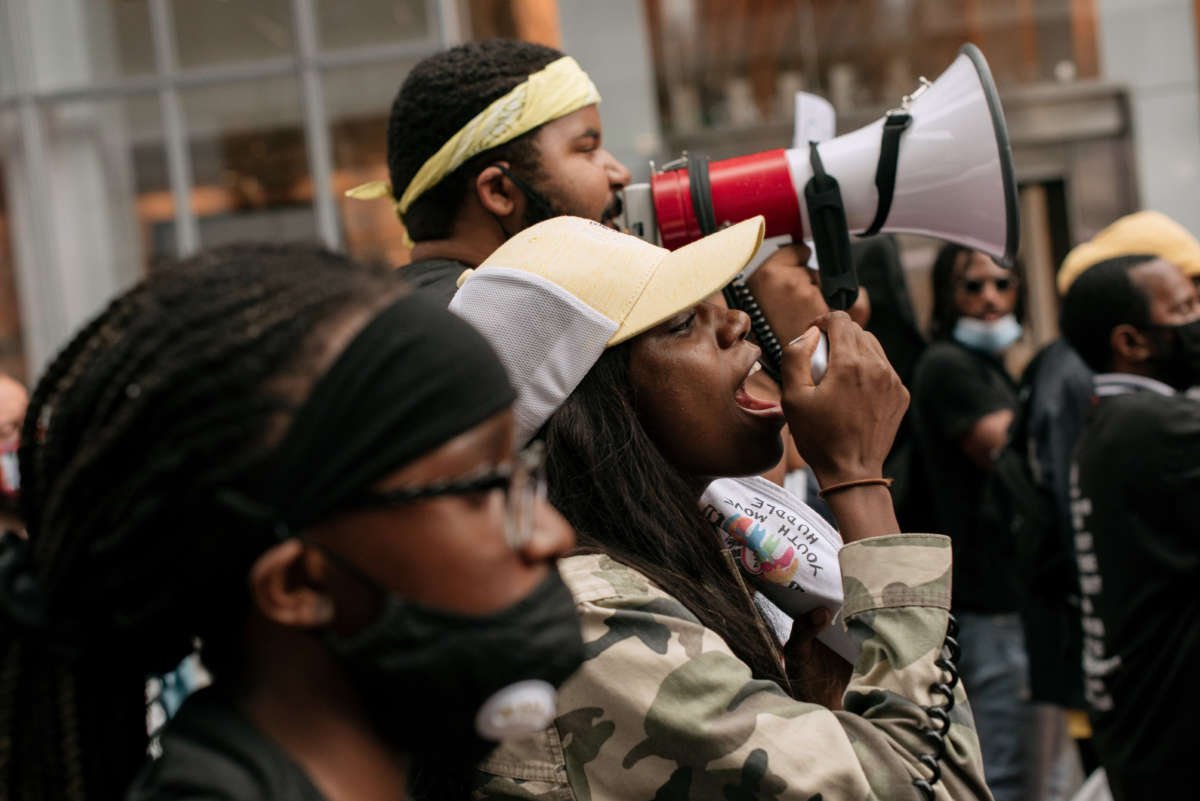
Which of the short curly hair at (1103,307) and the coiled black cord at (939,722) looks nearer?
the coiled black cord at (939,722)

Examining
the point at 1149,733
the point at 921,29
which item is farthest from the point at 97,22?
the point at 1149,733

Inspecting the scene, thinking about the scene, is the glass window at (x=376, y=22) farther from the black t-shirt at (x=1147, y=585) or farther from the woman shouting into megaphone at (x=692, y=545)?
the woman shouting into megaphone at (x=692, y=545)

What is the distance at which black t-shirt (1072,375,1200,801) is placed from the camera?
3646 mm

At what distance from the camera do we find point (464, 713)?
1.23m

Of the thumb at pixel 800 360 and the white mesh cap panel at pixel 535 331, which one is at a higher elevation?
the white mesh cap panel at pixel 535 331

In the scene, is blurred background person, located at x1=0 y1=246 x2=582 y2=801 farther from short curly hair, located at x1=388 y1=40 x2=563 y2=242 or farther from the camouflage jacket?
short curly hair, located at x1=388 y1=40 x2=563 y2=242

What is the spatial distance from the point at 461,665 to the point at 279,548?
0.63 feet

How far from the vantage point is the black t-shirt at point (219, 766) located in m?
1.17

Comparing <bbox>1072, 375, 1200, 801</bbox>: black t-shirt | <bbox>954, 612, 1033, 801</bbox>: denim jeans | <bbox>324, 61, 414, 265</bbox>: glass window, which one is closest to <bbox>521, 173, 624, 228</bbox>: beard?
<bbox>1072, 375, 1200, 801</bbox>: black t-shirt

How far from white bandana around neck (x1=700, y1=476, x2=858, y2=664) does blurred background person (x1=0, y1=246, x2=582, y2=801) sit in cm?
84

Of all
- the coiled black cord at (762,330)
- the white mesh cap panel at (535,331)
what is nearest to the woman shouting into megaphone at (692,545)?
the white mesh cap panel at (535,331)

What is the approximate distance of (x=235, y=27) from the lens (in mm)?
8211

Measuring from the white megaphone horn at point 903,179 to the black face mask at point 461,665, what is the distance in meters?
1.33

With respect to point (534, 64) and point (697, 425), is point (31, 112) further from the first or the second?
point (697, 425)
